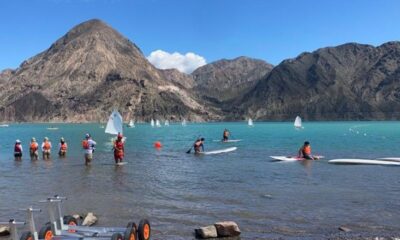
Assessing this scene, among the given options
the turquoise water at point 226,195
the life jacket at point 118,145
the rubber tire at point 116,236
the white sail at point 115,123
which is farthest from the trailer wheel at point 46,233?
the white sail at point 115,123

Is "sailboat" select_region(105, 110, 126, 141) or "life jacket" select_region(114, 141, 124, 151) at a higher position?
"sailboat" select_region(105, 110, 126, 141)

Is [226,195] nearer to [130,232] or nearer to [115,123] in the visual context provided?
[130,232]

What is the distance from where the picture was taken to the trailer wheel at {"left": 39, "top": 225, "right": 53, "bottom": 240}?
13.2 metres

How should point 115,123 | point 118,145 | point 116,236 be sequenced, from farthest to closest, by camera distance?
point 115,123 < point 118,145 < point 116,236

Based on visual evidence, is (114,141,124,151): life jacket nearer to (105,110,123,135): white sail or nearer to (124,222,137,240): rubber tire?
(105,110,123,135): white sail

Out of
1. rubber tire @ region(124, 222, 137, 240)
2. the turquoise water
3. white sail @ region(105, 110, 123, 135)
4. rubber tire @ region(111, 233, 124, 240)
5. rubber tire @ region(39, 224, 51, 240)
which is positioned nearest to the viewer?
rubber tire @ region(111, 233, 124, 240)

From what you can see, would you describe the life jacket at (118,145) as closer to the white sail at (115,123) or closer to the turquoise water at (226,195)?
the turquoise water at (226,195)

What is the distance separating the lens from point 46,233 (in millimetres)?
13305

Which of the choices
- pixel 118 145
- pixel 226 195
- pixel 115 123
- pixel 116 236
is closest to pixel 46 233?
pixel 116 236

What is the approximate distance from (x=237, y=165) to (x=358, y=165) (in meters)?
9.45

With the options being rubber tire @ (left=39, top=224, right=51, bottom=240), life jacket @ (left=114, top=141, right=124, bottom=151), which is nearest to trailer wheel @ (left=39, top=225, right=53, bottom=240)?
rubber tire @ (left=39, top=224, right=51, bottom=240)

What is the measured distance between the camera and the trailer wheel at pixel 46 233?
1316 cm

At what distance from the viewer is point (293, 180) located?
2875cm

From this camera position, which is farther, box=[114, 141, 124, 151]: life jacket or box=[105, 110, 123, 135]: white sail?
box=[105, 110, 123, 135]: white sail
